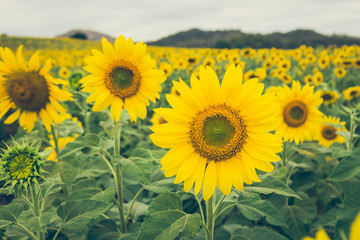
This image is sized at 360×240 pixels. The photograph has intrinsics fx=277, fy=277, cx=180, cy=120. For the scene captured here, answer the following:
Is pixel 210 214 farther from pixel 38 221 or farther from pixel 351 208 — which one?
pixel 38 221

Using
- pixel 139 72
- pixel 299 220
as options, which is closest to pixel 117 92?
pixel 139 72

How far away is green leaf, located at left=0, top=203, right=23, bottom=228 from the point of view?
1.80 meters

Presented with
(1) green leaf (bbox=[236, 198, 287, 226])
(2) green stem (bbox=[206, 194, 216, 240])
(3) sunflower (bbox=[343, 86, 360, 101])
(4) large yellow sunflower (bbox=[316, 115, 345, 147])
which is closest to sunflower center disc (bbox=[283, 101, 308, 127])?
(4) large yellow sunflower (bbox=[316, 115, 345, 147])

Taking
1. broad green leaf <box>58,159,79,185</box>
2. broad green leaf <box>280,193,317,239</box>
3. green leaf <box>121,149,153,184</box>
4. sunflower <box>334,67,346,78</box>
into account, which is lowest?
broad green leaf <box>280,193,317,239</box>

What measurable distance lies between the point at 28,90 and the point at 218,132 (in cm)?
188

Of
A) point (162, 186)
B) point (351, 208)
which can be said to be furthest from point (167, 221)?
point (351, 208)

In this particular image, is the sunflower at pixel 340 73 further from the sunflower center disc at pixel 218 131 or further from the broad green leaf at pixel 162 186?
the sunflower center disc at pixel 218 131

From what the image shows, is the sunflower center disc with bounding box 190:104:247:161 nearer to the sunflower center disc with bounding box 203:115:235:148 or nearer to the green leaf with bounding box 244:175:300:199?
the sunflower center disc with bounding box 203:115:235:148

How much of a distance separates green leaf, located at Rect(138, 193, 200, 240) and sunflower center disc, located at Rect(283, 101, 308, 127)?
188 cm

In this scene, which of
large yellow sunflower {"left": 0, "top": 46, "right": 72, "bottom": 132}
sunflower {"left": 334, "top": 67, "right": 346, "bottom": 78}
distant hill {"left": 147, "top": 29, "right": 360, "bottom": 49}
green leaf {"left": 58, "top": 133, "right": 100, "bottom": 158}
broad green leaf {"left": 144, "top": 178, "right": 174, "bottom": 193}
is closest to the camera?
green leaf {"left": 58, "top": 133, "right": 100, "bottom": 158}

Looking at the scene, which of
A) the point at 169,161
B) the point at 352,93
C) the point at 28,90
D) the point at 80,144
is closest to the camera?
the point at 169,161

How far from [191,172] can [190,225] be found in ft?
0.99

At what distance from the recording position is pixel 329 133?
A: 152 inches

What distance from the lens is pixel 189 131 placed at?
153 cm
